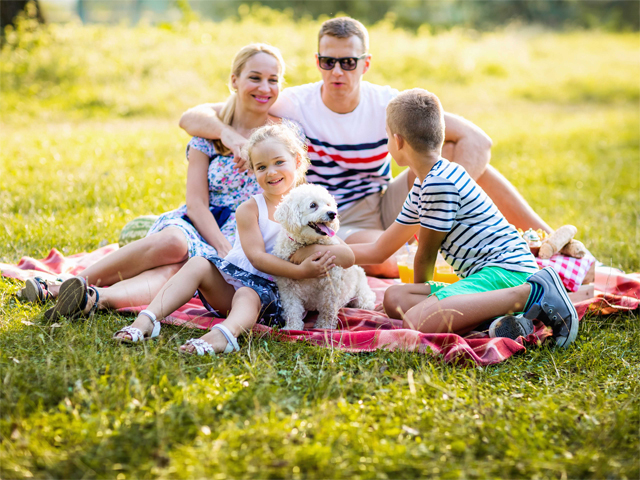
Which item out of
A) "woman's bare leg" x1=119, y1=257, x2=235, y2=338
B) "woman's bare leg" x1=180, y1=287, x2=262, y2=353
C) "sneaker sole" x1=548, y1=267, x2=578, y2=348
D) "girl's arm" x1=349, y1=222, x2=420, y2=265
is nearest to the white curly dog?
"girl's arm" x1=349, y1=222, x2=420, y2=265

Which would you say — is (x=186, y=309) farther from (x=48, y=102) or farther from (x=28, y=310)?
(x=48, y=102)

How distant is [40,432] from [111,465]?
357 mm

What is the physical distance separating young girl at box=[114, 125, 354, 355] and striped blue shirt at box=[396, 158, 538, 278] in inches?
20.6

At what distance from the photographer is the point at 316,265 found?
339 cm

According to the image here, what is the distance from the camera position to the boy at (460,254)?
3.36m

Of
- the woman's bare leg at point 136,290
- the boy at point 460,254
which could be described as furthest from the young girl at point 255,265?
the boy at point 460,254

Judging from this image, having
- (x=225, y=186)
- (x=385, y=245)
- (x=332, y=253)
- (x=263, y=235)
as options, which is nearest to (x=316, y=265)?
(x=332, y=253)

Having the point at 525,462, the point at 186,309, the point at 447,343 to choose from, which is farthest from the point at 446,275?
the point at 525,462

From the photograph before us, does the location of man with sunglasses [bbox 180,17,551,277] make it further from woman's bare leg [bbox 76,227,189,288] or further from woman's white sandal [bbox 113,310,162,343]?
woman's white sandal [bbox 113,310,162,343]

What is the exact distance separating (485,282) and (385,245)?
667 mm

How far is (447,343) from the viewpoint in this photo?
322 cm

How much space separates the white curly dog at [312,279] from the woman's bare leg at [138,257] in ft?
2.52

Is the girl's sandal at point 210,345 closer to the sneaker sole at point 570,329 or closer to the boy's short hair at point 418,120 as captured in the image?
the boy's short hair at point 418,120

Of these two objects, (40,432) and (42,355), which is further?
(42,355)
